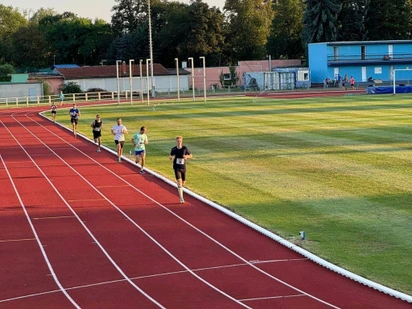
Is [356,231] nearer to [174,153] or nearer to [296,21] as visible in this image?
[174,153]

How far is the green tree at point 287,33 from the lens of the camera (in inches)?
4318

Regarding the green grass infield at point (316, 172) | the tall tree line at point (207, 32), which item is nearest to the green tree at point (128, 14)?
the tall tree line at point (207, 32)

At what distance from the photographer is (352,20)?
10100 centimetres

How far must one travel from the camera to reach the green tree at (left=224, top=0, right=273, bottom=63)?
112 m

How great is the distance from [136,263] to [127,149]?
1863 cm

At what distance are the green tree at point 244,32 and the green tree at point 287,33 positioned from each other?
2.26 m

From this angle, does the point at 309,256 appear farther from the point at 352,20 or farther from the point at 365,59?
the point at 352,20

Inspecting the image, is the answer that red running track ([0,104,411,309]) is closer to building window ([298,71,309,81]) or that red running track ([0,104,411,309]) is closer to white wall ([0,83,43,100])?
white wall ([0,83,43,100])

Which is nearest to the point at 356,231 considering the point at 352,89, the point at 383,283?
the point at 383,283

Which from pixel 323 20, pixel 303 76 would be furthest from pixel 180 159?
pixel 323 20

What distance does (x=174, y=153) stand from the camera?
744 inches

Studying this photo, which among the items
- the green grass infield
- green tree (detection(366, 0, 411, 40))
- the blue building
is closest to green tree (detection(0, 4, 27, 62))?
green tree (detection(366, 0, 411, 40))

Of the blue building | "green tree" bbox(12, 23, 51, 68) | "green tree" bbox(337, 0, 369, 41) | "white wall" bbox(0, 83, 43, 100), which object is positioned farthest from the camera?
"green tree" bbox(12, 23, 51, 68)

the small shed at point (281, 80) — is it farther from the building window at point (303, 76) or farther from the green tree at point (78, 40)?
the green tree at point (78, 40)
